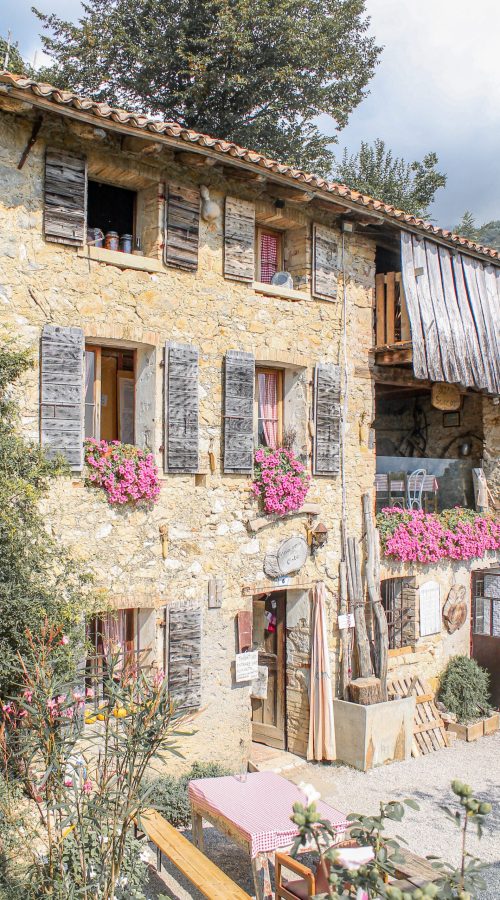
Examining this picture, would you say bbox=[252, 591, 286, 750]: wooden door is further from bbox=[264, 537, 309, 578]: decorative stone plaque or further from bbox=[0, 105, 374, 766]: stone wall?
bbox=[264, 537, 309, 578]: decorative stone plaque

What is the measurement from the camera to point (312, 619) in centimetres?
962

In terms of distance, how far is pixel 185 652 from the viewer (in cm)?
808

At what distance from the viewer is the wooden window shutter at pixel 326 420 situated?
9.55m

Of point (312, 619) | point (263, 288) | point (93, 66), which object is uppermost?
point (93, 66)

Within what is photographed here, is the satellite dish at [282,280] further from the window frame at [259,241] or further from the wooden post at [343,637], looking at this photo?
the wooden post at [343,637]

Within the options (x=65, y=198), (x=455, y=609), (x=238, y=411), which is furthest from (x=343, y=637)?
(x=65, y=198)

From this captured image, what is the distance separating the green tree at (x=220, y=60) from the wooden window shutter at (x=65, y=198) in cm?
751

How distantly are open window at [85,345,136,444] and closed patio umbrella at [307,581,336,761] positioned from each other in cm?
334

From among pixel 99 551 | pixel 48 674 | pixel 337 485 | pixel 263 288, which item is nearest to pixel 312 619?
pixel 337 485

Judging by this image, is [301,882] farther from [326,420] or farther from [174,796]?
[326,420]

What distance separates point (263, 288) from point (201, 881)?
20.4 ft

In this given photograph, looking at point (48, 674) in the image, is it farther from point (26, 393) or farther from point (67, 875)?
point (26, 393)

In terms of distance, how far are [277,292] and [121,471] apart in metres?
3.18

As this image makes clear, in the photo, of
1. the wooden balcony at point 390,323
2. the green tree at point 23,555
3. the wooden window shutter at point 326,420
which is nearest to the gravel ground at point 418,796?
the green tree at point 23,555
